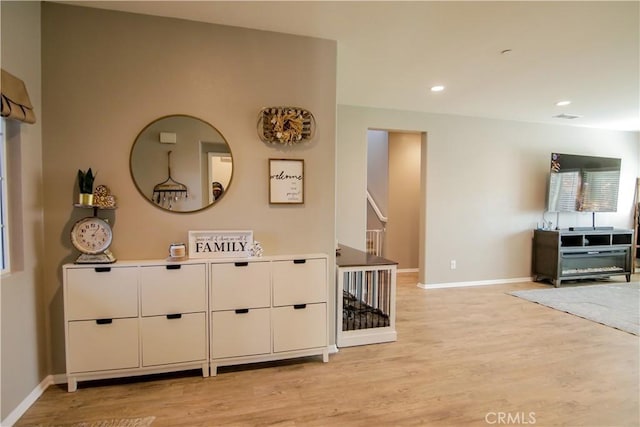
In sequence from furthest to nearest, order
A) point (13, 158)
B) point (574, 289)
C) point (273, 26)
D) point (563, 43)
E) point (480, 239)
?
point (480, 239)
point (574, 289)
point (563, 43)
point (273, 26)
point (13, 158)

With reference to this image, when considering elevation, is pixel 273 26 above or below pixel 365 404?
above

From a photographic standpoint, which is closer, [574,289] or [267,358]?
[267,358]

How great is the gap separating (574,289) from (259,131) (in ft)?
16.4

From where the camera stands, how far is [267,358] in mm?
2420

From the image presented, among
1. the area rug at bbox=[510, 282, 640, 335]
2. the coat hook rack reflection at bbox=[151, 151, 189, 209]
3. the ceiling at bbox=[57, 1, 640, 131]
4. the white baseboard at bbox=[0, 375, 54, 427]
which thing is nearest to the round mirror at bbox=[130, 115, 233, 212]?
the coat hook rack reflection at bbox=[151, 151, 189, 209]

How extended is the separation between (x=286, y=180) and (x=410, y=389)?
5.63 ft

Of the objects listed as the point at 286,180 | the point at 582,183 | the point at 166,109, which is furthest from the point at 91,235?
the point at 582,183

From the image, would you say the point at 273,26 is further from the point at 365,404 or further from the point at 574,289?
the point at 574,289

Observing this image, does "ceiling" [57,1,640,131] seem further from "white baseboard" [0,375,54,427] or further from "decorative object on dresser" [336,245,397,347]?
"white baseboard" [0,375,54,427]

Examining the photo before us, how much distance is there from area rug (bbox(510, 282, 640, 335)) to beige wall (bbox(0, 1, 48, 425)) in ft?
16.2

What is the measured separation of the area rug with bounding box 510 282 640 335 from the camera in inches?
137

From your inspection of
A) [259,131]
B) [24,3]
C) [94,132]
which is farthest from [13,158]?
[259,131]

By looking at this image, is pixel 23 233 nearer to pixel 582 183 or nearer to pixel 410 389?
pixel 410 389

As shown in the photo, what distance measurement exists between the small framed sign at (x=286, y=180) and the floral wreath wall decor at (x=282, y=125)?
16 cm
